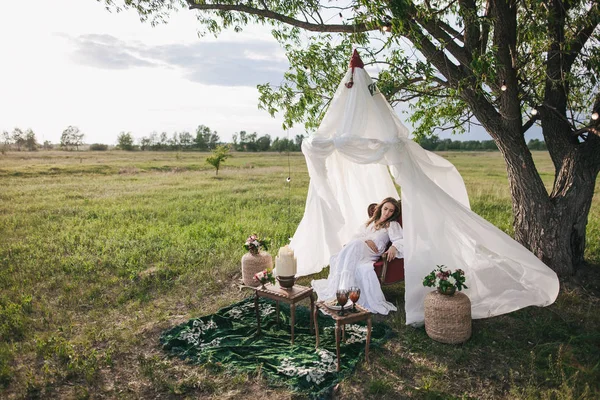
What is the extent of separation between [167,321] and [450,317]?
3.42 meters

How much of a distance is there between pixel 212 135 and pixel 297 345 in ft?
140

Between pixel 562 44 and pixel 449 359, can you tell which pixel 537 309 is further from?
pixel 562 44

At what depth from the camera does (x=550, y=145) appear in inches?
253

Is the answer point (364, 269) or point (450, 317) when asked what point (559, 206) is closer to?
point (450, 317)

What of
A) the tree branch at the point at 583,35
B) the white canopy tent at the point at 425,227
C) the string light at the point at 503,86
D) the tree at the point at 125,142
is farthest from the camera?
the tree at the point at 125,142

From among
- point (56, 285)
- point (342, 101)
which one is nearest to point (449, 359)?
point (342, 101)

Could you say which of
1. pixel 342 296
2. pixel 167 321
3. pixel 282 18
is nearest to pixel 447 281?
pixel 342 296

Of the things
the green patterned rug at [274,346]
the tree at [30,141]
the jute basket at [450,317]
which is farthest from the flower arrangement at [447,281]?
the tree at [30,141]

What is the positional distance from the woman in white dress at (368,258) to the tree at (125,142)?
35.1 m

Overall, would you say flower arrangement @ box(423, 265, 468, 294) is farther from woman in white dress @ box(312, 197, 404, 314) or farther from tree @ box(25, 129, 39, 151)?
tree @ box(25, 129, 39, 151)

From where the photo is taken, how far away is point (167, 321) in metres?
5.45

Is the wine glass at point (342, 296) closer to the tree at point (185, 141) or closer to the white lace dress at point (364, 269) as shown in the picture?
the white lace dress at point (364, 269)

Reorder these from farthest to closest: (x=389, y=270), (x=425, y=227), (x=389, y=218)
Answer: (x=389, y=218) → (x=389, y=270) → (x=425, y=227)

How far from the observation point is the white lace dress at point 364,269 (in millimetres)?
5473
